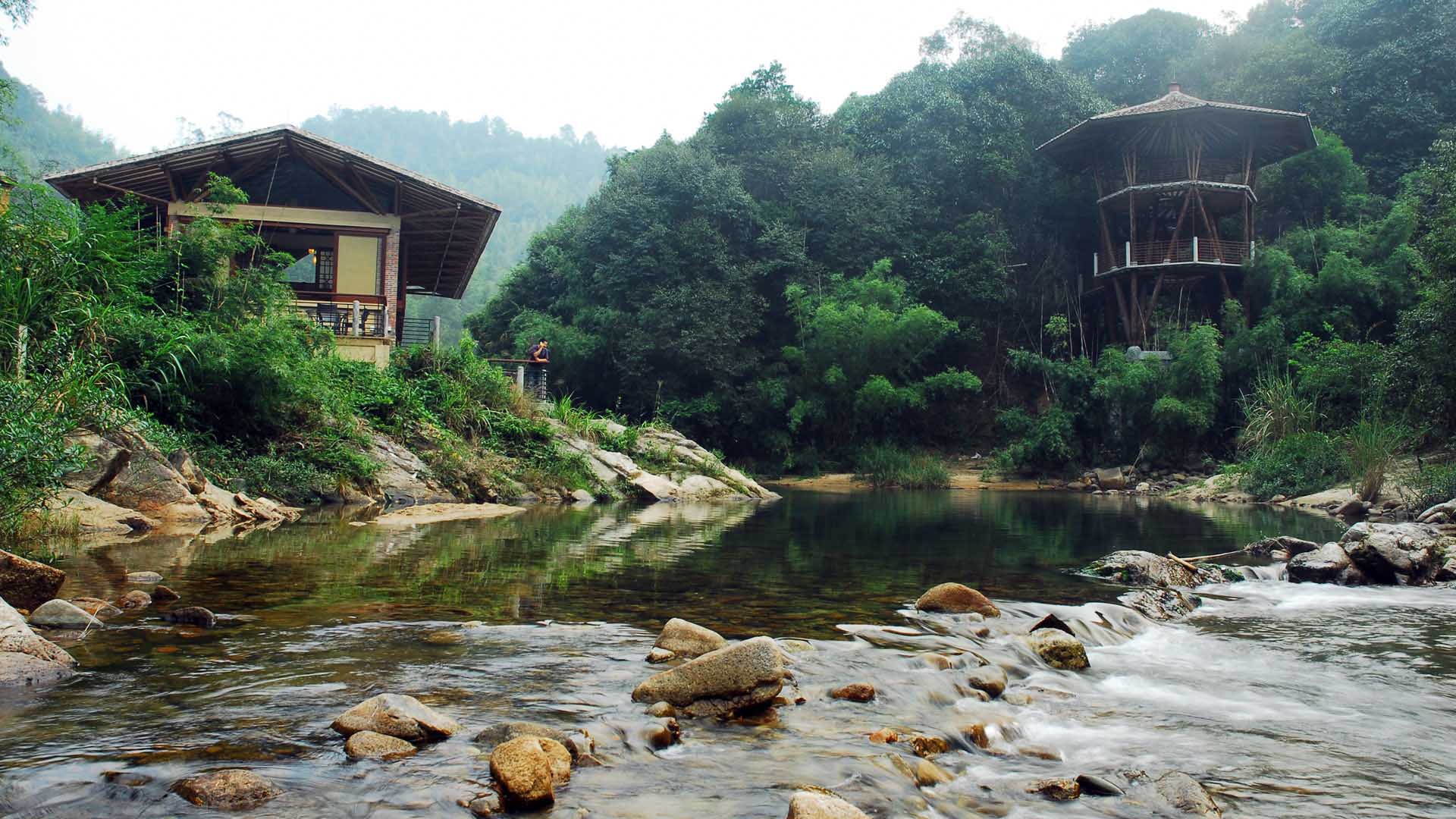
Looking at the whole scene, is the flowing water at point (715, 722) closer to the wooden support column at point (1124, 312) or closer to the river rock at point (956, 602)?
the river rock at point (956, 602)

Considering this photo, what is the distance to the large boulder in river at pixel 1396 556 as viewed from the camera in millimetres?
8883

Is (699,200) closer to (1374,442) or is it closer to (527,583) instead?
(1374,442)

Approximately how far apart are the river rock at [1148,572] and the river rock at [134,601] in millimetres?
7445

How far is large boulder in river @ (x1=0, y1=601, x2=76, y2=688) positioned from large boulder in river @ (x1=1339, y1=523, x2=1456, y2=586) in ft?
33.3

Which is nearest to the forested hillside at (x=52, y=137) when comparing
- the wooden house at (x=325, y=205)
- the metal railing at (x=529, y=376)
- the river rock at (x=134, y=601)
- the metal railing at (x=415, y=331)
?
the metal railing at (x=415, y=331)

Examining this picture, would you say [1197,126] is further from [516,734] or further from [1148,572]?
[516,734]

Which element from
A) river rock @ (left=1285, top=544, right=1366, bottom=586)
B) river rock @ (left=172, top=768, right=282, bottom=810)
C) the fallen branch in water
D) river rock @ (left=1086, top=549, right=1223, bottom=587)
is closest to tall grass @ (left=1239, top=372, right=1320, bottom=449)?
the fallen branch in water

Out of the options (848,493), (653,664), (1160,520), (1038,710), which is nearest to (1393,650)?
(1038,710)

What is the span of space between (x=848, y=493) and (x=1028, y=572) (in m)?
15.5

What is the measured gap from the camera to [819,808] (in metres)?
2.70

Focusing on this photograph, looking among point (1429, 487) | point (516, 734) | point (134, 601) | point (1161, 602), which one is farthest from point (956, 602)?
point (1429, 487)

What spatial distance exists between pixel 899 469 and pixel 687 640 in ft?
77.7

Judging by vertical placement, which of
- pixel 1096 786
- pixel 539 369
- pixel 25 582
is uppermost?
pixel 539 369

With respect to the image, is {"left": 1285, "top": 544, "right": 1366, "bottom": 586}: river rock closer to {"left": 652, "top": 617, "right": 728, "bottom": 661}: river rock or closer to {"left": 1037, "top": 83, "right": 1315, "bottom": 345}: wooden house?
{"left": 652, "top": 617, "right": 728, "bottom": 661}: river rock
